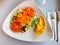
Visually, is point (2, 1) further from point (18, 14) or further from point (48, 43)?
point (48, 43)

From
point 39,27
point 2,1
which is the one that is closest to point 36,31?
point 39,27

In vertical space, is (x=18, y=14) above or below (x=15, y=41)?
above

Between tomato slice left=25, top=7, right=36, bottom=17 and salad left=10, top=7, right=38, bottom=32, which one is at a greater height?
tomato slice left=25, top=7, right=36, bottom=17

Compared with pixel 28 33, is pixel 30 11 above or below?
above

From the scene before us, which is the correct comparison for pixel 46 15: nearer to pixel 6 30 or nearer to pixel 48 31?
pixel 48 31

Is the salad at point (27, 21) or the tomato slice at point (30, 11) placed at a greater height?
the tomato slice at point (30, 11)

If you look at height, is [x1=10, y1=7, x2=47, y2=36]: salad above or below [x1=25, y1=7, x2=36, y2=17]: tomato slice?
below

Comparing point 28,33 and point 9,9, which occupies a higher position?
point 9,9

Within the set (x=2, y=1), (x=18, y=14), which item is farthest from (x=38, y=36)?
(x=2, y=1)

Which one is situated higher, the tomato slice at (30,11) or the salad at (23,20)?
the tomato slice at (30,11)
